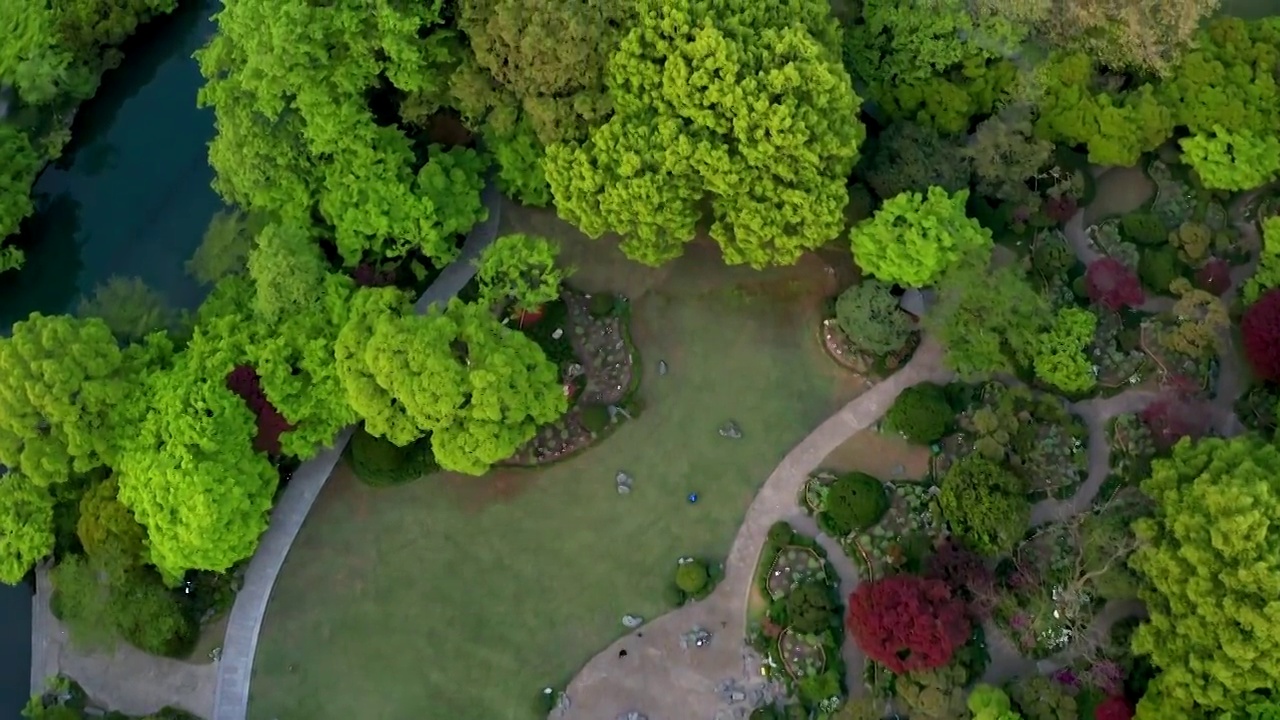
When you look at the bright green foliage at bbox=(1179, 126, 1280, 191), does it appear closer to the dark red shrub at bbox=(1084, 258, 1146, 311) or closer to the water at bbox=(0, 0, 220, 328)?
the dark red shrub at bbox=(1084, 258, 1146, 311)

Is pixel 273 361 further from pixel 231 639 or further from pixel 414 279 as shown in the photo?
pixel 231 639

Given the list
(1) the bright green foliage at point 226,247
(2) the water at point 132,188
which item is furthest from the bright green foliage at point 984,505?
(2) the water at point 132,188

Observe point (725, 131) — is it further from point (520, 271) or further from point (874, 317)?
point (874, 317)

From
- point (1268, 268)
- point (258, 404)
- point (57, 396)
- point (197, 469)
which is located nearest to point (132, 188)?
point (57, 396)

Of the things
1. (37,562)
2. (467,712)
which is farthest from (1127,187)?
(37,562)

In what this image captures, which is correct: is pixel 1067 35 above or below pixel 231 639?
above
